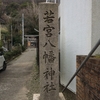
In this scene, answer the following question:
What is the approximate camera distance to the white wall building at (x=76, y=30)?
574cm

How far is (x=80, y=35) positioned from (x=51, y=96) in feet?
8.29

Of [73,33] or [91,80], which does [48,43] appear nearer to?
[91,80]

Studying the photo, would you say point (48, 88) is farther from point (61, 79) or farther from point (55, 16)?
point (61, 79)

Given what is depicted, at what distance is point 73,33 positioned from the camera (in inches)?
288

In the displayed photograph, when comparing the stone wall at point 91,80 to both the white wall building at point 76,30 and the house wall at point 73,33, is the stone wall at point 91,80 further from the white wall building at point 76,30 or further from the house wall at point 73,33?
the house wall at point 73,33

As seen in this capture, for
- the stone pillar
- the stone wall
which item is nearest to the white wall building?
the stone wall

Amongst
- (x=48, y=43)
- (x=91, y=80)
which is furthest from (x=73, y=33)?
(x=91, y=80)

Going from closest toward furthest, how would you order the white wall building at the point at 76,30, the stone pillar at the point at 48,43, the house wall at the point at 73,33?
the stone pillar at the point at 48,43, the white wall building at the point at 76,30, the house wall at the point at 73,33

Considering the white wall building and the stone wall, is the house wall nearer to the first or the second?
the white wall building

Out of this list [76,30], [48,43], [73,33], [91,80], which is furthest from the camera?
[73,33]

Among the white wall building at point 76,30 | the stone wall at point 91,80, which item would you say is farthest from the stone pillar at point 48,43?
the white wall building at point 76,30

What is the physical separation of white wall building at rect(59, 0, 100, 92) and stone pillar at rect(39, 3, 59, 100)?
1.37m

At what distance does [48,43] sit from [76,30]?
2411mm

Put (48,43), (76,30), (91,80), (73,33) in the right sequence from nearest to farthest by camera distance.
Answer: (91,80) → (48,43) → (76,30) → (73,33)
